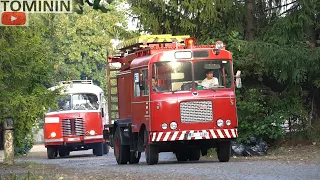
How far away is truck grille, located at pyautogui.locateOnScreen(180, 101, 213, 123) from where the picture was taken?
24266mm

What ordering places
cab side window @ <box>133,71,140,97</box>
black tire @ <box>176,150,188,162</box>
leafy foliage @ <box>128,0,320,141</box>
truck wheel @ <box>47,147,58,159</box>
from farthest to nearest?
truck wheel @ <box>47,147,58,159</box>, leafy foliage @ <box>128,0,320,141</box>, black tire @ <box>176,150,188,162</box>, cab side window @ <box>133,71,140,97</box>

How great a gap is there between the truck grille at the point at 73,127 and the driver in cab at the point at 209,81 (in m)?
16.0

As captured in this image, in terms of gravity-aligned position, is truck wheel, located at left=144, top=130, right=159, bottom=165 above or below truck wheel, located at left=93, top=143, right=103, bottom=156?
above

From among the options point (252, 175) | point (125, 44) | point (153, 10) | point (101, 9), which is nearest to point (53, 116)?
point (153, 10)

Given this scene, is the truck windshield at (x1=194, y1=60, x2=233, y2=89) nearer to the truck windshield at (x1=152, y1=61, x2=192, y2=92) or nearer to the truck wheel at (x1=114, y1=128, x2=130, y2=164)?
the truck windshield at (x1=152, y1=61, x2=192, y2=92)

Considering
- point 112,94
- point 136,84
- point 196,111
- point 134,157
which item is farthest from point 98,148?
point 196,111

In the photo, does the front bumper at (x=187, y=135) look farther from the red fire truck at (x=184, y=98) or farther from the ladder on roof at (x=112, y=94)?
the ladder on roof at (x=112, y=94)

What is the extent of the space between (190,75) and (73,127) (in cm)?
1607

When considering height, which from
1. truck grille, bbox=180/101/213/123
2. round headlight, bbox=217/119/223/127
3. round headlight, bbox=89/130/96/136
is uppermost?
truck grille, bbox=180/101/213/123

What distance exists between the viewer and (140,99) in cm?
2541

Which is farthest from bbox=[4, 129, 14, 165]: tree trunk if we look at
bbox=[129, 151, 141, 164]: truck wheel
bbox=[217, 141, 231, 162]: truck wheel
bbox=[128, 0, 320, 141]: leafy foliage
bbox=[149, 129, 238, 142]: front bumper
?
bbox=[217, 141, 231, 162]: truck wheel

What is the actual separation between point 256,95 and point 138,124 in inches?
236

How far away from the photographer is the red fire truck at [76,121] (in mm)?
39750

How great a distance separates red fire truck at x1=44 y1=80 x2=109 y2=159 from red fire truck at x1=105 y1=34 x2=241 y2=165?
14.4m
